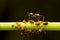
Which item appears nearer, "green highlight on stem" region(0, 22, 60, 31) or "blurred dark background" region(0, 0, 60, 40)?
"green highlight on stem" region(0, 22, 60, 31)

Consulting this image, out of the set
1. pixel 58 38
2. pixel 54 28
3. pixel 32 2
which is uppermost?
pixel 32 2

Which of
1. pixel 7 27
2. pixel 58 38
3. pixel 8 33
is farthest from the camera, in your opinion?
pixel 8 33

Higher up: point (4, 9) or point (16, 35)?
point (4, 9)

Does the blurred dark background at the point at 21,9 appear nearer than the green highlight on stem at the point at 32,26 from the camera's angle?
No

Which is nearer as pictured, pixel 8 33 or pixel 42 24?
pixel 42 24

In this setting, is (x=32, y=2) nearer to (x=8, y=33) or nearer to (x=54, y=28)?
(x=8, y=33)

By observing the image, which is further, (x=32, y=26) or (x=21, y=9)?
(x=21, y=9)

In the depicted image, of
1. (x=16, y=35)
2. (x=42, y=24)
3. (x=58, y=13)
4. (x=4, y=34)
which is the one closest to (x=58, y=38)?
(x=58, y=13)

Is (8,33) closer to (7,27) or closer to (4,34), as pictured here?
(4,34)

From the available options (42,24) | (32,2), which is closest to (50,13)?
(32,2)

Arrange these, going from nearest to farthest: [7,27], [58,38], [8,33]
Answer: [7,27] → [58,38] → [8,33]
